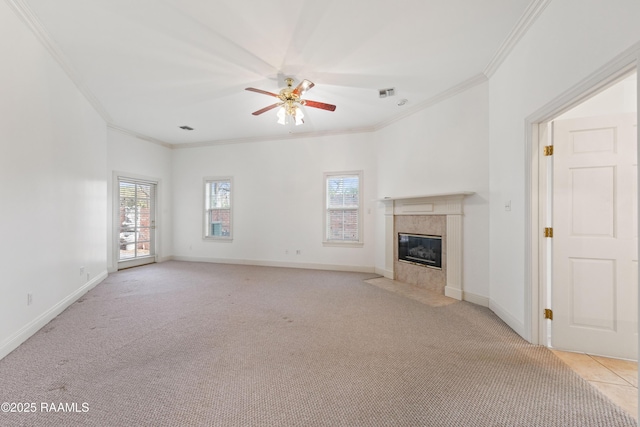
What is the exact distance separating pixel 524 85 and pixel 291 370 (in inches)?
134

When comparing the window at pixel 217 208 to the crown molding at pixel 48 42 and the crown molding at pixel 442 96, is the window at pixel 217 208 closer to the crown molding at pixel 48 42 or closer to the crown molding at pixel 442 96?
the crown molding at pixel 48 42

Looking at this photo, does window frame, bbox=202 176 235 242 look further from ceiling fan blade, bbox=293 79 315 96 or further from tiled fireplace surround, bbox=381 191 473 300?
ceiling fan blade, bbox=293 79 315 96

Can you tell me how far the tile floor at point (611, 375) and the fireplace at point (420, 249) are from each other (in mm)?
2059

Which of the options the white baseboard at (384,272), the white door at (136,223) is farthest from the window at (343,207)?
the white door at (136,223)

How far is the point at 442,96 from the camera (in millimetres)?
4191

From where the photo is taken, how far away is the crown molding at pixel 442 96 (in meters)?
3.69

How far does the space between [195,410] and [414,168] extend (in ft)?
14.4

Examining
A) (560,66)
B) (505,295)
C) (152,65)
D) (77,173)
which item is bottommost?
(505,295)

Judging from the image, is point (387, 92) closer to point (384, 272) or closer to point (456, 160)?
point (456, 160)

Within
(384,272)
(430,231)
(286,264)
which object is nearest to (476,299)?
(430,231)

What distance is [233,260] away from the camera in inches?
265

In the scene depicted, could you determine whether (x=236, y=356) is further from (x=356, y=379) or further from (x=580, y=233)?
(x=580, y=233)

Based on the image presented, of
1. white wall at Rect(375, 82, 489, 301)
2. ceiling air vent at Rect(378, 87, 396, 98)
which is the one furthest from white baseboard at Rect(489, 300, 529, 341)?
ceiling air vent at Rect(378, 87, 396, 98)

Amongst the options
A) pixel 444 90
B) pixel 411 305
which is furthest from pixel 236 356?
pixel 444 90
